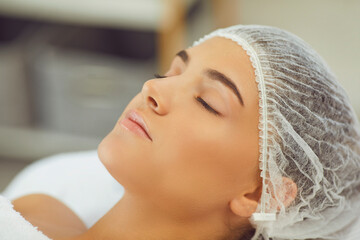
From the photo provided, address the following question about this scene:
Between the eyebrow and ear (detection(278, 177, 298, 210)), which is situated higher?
the eyebrow

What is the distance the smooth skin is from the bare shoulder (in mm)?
224

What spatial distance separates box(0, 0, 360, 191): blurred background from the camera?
197cm

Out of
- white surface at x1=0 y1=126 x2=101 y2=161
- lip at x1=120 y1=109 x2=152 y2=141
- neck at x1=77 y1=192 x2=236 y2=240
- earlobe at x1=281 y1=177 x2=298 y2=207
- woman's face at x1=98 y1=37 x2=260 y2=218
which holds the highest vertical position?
white surface at x1=0 y1=126 x2=101 y2=161

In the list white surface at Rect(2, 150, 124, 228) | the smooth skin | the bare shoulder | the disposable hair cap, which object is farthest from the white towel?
the disposable hair cap

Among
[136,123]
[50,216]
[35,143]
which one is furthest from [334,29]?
[35,143]

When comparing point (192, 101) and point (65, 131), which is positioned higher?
point (65, 131)

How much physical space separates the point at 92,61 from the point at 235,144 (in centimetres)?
145

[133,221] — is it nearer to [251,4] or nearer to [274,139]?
[274,139]

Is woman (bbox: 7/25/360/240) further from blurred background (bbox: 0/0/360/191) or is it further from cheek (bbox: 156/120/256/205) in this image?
blurred background (bbox: 0/0/360/191)

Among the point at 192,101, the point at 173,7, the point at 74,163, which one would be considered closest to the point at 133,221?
the point at 192,101

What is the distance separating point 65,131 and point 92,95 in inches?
10.6

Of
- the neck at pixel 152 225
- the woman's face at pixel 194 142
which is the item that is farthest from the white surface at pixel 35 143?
the woman's face at pixel 194 142

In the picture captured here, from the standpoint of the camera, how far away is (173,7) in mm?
2102

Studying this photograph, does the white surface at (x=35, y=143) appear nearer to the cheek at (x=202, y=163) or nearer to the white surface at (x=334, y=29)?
the white surface at (x=334, y=29)
